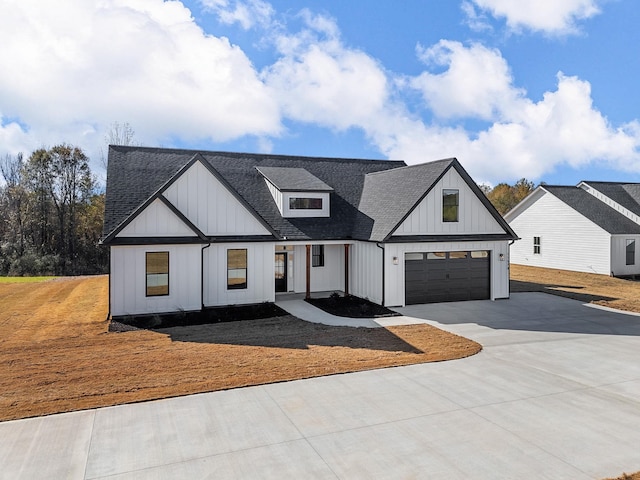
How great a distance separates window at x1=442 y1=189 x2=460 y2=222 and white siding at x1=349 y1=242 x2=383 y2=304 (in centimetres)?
305

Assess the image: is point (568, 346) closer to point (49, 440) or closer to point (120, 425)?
point (120, 425)

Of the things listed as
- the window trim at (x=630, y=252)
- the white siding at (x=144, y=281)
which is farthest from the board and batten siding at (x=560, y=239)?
the white siding at (x=144, y=281)

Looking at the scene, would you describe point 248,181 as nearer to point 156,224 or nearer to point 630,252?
point 156,224

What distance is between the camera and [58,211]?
121 ft

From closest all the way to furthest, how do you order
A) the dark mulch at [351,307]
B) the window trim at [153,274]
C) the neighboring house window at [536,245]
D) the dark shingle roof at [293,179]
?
the window trim at [153,274]
the dark mulch at [351,307]
the dark shingle roof at [293,179]
the neighboring house window at [536,245]

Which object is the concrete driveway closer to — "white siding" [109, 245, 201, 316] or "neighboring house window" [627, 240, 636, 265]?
"white siding" [109, 245, 201, 316]

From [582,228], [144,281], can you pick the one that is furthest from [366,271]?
[582,228]

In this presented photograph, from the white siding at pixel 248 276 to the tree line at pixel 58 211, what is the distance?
23.5 m

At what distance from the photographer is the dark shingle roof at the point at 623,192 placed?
30.2 m

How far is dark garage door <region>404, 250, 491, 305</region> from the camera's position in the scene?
56.8ft

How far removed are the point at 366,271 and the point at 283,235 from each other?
11.8 ft

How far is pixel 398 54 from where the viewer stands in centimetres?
1923

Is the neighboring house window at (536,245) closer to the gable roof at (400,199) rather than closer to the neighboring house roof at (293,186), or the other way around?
the gable roof at (400,199)

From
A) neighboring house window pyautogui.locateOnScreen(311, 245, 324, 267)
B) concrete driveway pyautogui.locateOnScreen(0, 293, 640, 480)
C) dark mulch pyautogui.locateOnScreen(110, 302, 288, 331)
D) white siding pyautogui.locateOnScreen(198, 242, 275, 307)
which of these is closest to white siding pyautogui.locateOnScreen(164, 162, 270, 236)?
white siding pyautogui.locateOnScreen(198, 242, 275, 307)
